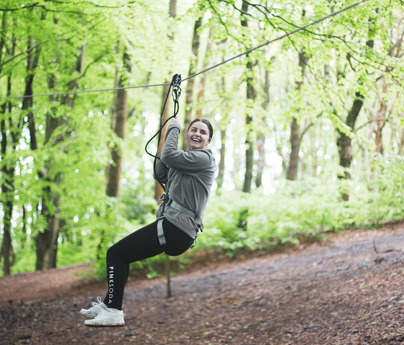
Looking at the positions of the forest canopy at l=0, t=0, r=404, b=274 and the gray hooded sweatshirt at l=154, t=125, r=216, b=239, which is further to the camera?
the forest canopy at l=0, t=0, r=404, b=274

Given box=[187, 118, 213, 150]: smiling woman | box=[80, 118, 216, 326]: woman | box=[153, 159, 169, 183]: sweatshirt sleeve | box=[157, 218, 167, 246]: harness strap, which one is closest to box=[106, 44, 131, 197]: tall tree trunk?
box=[153, 159, 169, 183]: sweatshirt sleeve

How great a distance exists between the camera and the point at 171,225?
336 centimetres

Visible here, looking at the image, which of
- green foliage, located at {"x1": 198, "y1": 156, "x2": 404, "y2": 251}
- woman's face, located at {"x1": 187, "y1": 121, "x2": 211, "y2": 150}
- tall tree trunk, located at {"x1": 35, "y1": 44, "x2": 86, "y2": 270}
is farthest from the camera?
green foliage, located at {"x1": 198, "y1": 156, "x2": 404, "y2": 251}

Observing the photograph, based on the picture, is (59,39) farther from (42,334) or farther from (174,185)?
(174,185)

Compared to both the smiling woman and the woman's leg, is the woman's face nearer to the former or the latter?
the smiling woman

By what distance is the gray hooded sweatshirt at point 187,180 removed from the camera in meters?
3.35

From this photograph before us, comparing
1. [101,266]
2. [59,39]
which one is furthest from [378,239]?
[59,39]

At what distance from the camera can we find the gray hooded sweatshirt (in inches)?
132

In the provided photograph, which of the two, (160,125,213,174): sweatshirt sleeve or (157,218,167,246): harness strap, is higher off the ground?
(160,125,213,174): sweatshirt sleeve

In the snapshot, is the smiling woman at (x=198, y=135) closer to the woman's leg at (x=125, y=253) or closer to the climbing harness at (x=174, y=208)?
the climbing harness at (x=174, y=208)

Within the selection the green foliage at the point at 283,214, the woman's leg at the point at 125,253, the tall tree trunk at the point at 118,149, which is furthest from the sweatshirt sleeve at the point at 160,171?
the green foliage at the point at 283,214

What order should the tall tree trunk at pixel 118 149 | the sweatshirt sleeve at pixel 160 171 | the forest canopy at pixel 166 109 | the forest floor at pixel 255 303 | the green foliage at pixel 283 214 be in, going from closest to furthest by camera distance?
the sweatshirt sleeve at pixel 160 171
the forest floor at pixel 255 303
the forest canopy at pixel 166 109
the tall tree trunk at pixel 118 149
the green foliage at pixel 283 214

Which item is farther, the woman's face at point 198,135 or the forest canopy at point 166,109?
the forest canopy at point 166,109

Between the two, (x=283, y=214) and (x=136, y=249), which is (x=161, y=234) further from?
(x=283, y=214)
